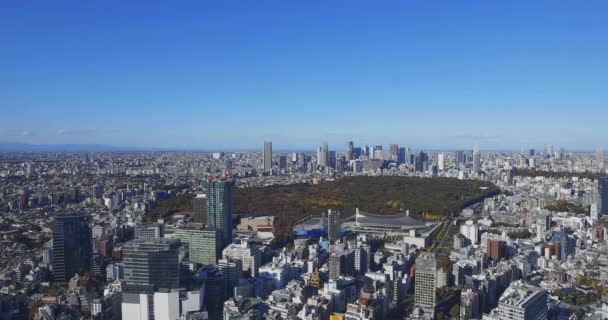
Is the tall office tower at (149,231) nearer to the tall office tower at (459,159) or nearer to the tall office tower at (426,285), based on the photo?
the tall office tower at (426,285)

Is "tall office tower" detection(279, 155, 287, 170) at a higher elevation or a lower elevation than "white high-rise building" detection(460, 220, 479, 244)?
higher

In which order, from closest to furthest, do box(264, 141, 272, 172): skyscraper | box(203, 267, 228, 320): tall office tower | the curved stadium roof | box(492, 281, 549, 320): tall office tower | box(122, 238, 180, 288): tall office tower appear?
box(492, 281, 549, 320): tall office tower
box(122, 238, 180, 288): tall office tower
box(203, 267, 228, 320): tall office tower
the curved stadium roof
box(264, 141, 272, 172): skyscraper

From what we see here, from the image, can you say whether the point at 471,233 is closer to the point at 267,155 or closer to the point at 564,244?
the point at 564,244

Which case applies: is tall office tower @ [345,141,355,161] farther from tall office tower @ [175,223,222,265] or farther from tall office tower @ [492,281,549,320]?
tall office tower @ [492,281,549,320]

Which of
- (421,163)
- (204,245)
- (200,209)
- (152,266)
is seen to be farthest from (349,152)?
(152,266)

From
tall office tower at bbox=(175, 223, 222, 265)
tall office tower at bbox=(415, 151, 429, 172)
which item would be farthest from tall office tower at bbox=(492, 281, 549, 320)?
tall office tower at bbox=(415, 151, 429, 172)

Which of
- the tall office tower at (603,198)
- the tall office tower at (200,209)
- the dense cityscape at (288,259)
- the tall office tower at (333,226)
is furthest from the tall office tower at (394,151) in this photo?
the tall office tower at (200,209)
